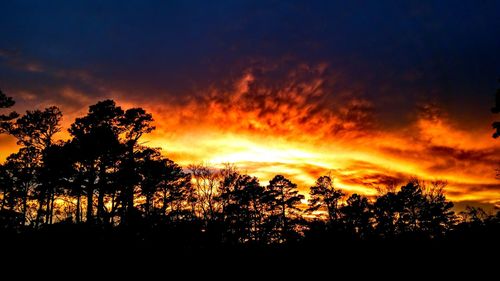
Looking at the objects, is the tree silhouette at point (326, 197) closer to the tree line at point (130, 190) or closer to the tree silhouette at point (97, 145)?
the tree line at point (130, 190)

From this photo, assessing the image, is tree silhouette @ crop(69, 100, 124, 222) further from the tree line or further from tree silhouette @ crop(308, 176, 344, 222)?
tree silhouette @ crop(308, 176, 344, 222)

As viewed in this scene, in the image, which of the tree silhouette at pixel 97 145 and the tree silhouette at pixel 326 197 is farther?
the tree silhouette at pixel 326 197

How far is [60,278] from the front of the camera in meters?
9.61

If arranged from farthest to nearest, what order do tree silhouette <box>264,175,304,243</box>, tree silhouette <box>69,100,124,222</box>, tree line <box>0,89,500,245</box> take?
tree silhouette <box>264,175,304,243</box>
tree silhouette <box>69,100,124,222</box>
tree line <box>0,89,500,245</box>

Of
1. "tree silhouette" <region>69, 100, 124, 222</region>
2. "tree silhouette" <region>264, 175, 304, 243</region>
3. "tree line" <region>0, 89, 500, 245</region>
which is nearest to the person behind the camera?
"tree line" <region>0, 89, 500, 245</region>

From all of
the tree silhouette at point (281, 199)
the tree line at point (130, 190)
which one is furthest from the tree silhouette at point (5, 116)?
the tree silhouette at point (281, 199)

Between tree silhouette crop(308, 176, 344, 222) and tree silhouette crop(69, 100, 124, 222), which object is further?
tree silhouette crop(308, 176, 344, 222)

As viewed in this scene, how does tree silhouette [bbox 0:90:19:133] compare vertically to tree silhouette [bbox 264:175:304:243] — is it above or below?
above

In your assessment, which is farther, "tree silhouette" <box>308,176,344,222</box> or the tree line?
"tree silhouette" <box>308,176,344,222</box>

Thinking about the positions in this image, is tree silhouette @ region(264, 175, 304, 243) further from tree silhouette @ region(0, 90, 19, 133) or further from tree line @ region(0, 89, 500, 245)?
tree silhouette @ region(0, 90, 19, 133)

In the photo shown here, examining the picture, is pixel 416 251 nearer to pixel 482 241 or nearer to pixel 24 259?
pixel 482 241

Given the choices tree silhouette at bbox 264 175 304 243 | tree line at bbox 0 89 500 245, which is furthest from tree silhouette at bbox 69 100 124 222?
tree silhouette at bbox 264 175 304 243

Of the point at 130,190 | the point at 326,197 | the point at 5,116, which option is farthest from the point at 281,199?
the point at 5,116

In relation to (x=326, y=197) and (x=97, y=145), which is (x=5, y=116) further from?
(x=326, y=197)
